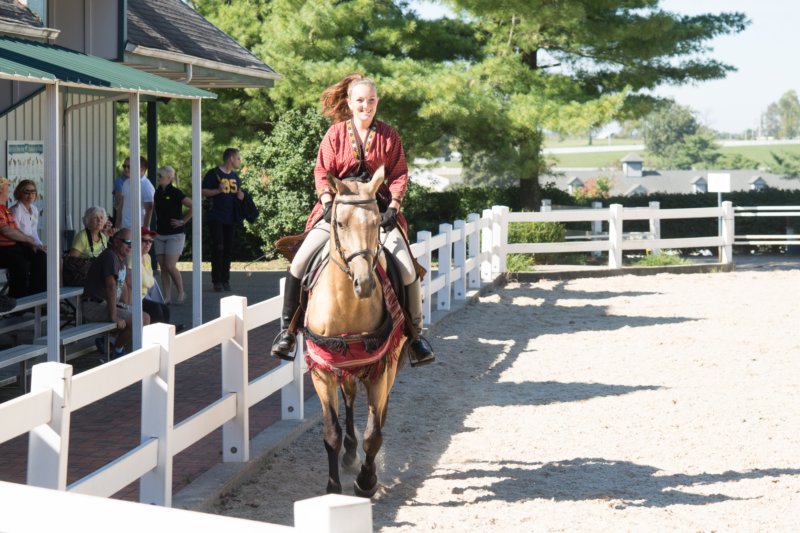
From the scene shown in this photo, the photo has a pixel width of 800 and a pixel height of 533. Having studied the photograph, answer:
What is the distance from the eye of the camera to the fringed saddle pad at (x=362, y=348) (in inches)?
277

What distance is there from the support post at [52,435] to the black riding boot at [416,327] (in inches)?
107

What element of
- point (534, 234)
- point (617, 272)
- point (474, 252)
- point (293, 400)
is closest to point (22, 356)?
point (293, 400)

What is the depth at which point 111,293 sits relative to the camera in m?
11.4

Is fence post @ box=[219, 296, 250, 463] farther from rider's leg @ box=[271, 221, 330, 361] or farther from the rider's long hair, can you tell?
the rider's long hair

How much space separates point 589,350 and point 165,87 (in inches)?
225

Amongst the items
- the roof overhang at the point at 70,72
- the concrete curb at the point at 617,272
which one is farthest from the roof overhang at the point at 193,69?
the concrete curb at the point at 617,272

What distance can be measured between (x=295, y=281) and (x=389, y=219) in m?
0.73

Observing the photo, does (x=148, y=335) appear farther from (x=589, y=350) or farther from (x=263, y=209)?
(x=263, y=209)

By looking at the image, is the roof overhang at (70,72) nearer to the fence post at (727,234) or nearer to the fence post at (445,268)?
the fence post at (445,268)

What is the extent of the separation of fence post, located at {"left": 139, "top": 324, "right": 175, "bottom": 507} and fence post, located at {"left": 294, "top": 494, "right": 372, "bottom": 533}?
4.33 meters

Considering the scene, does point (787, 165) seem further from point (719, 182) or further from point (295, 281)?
point (295, 281)

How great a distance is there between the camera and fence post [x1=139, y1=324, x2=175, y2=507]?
657 centimetres

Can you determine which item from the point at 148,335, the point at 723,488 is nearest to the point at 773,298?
the point at 723,488

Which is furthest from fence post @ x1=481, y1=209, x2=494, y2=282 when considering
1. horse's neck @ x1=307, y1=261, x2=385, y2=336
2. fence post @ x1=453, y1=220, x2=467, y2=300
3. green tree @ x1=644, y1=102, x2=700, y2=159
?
green tree @ x1=644, y1=102, x2=700, y2=159
